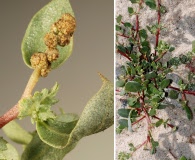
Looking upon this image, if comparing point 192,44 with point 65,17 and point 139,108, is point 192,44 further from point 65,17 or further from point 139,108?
point 65,17

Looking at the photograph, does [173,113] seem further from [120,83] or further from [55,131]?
[55,131]

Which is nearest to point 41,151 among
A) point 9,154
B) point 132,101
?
point 9,154

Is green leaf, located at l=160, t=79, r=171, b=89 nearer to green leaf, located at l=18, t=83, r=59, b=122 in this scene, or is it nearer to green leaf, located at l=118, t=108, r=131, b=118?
green leaf, located at l=118, t=108, r=131, b=118

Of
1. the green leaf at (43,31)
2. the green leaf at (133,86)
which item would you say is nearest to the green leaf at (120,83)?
the green leaf at (133,86)

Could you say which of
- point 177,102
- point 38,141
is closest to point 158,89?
point 177,102

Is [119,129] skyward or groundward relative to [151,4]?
groundward

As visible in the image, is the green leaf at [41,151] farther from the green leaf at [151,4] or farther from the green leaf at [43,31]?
the green leaf at [151,4]

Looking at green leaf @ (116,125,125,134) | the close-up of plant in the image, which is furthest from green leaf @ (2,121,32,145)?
green leaf @ (116,125,125,134)
